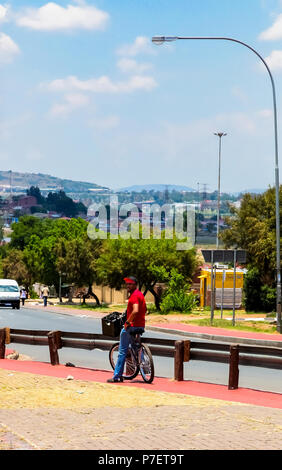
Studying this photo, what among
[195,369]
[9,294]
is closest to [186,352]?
[195,369]

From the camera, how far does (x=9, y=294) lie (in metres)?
52.9

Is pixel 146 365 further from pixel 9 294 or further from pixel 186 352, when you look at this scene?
pixel 9 294

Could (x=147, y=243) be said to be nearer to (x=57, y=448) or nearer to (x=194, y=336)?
(x=194, y=336)

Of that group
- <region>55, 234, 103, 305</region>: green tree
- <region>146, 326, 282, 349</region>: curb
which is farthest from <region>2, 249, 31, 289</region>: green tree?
<region>146, 326, 282, 349</region>: curb

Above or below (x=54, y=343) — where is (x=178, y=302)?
below

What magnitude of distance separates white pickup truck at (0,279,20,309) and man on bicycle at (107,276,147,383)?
127ft

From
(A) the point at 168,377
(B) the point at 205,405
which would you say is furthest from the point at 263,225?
(B) the point at 205,405

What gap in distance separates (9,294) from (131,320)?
3942cm

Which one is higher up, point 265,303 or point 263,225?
point 263,225

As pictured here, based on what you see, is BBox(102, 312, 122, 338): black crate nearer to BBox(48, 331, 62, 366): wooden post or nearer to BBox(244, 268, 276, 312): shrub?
BBox(48, 331, 62, 366): wooden post

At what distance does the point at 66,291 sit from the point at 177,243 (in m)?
62.5

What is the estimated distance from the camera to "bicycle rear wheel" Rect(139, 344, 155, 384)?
1458cm

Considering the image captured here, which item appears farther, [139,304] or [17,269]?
[17,269]

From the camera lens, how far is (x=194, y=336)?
29578 millimetres
